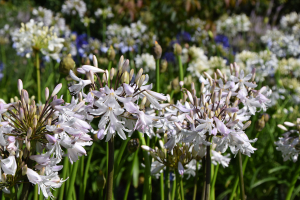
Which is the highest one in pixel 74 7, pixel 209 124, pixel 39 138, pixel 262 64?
pixel 74 7

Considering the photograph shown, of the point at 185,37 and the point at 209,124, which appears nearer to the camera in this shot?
the point at 209,124

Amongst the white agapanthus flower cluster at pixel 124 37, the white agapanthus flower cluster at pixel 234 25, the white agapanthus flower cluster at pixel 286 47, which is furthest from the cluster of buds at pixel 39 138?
the white agapanthus flower cluster at pixel 234 25

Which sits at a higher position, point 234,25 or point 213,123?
point 234,25

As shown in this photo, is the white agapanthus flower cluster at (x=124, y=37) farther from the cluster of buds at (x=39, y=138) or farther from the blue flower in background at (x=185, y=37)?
the cluster of buds at (x=39, y=138)

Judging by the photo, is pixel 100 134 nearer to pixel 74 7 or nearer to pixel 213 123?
pixel 213 123

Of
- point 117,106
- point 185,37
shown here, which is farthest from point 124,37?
point 117,106

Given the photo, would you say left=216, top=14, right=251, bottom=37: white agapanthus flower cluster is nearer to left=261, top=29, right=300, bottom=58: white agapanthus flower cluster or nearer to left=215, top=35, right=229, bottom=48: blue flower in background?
left=215, top=35, right=229, bottom=48: blue flower in background

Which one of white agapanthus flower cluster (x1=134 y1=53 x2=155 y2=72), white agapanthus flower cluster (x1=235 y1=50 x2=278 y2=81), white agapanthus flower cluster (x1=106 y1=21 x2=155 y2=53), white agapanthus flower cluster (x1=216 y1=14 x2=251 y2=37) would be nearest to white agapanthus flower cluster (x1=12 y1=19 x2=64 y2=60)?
white agapanthus flower cluster (x1=134 y1=53 x2=155 y2=72)

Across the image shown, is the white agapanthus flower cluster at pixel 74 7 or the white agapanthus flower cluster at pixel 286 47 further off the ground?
the white agapanthus flower cluster at pixel 74 7
